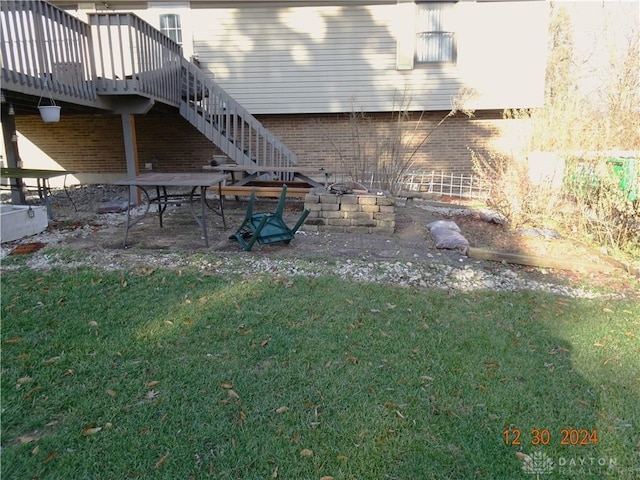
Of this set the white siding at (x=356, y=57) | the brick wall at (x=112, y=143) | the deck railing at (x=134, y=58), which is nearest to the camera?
the deck railing at (x=134, y=58)

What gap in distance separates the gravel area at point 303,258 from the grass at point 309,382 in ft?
→ 1.43

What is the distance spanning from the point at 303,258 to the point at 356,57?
815 centimetres

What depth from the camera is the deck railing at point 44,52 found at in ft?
19.7

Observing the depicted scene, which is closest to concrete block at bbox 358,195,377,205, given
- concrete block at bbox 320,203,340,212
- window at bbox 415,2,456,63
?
concrete block at bbox 320,203,340,212

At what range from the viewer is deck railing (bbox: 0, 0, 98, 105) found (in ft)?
19.7

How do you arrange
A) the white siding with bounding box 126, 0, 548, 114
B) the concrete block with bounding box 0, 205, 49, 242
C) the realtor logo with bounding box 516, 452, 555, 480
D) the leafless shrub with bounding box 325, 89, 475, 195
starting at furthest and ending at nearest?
the white siding with bounding box 126, 0, 548, 114, the leafless shrub with bounding box 325, 89, 475, 195, the concrete block with bounding box 0, 205, 49, 242, the realtor logo with bounding box 516, 452, 555, 480

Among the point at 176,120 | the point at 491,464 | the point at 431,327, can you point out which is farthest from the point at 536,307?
the point at 176,120

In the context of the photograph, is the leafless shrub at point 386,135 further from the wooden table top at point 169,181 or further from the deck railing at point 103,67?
the wooden table top at point 169,181

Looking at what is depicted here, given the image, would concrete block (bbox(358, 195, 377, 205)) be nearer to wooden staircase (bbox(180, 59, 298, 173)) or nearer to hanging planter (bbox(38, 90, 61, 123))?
wooden staircase (bbox(180, 59, 298, 173))

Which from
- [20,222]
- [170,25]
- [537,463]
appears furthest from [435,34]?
[537,463]

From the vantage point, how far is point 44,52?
653 cm

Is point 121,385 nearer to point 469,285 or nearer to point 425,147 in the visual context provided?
point 469,285

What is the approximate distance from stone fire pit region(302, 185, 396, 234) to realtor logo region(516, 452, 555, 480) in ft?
14.6

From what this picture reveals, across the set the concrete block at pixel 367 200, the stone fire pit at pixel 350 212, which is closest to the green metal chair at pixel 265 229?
the stone fire pit at pixel 350 212
